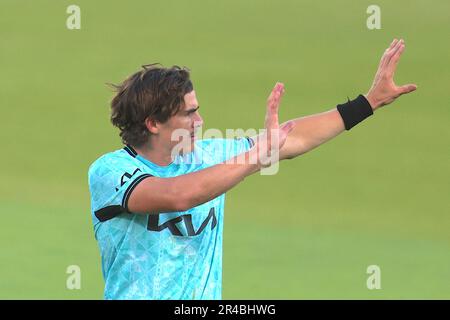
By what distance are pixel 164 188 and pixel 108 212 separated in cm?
50

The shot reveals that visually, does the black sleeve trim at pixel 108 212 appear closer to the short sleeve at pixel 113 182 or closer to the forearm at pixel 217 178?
the short sleeve at pixel 113 182

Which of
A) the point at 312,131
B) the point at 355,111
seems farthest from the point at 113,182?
→ the point at 355,111

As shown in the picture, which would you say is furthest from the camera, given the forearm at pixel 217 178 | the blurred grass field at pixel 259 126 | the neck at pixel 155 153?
the blurred grass field at pixel 259 126

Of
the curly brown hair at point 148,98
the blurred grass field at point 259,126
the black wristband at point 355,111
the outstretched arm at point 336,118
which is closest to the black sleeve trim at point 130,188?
the curly brown hair at point 148,98

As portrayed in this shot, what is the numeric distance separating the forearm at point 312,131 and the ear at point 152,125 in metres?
0.95

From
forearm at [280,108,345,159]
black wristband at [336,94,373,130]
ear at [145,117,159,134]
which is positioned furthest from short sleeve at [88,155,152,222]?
black wristband at [336,94,373,130]

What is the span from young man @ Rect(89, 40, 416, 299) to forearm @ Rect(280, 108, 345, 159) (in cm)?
15

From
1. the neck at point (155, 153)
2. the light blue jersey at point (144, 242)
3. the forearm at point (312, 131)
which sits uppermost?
the forearm at point (312, 131)

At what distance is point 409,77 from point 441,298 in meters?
8.14

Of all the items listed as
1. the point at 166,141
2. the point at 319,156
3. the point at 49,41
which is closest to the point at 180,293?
the point at 166,141

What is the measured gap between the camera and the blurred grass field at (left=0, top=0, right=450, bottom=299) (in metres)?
13.2

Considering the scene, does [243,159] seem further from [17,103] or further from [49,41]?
[49,41]

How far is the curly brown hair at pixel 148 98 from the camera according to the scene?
21.1 ft

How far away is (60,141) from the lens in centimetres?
1783
